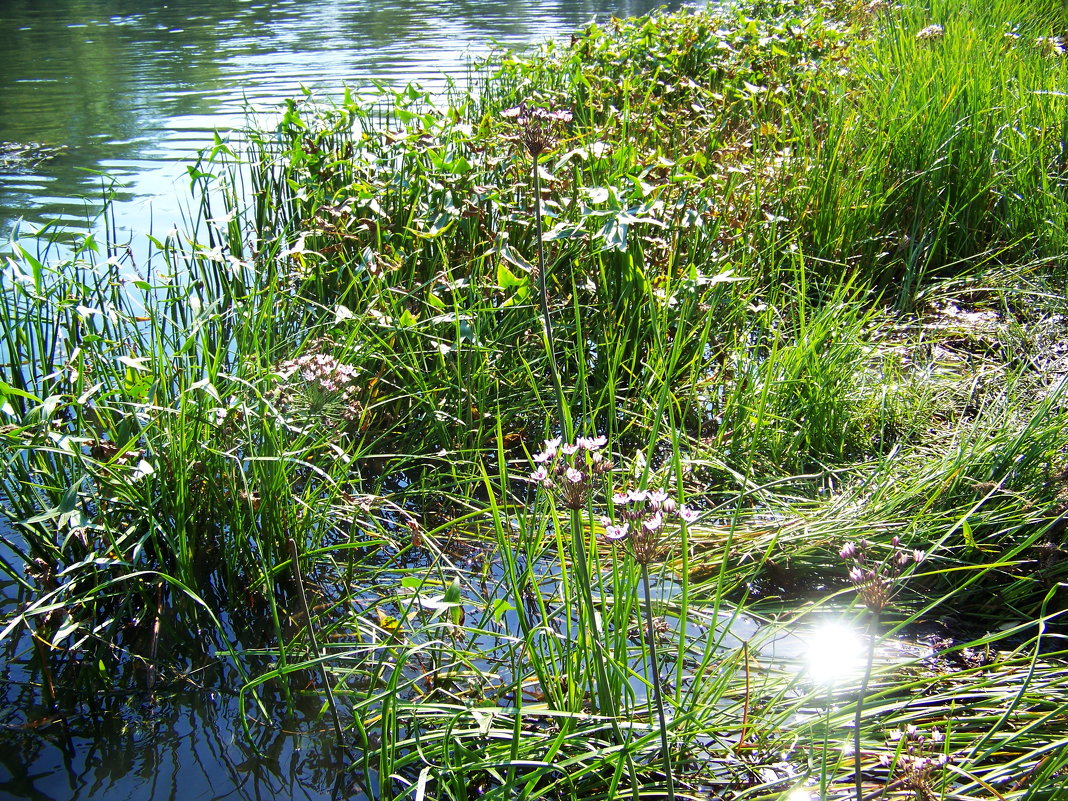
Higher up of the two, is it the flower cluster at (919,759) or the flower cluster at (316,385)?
the flower cluster at (316,385)

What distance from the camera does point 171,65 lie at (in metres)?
10.6

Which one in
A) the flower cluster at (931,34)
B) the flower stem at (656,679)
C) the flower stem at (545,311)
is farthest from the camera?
the flower cluster at (931,34)

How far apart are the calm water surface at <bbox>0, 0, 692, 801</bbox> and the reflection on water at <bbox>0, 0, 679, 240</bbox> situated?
0.03 m

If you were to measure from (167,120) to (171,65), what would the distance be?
3215 mm

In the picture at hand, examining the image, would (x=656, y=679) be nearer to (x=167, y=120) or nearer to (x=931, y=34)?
(x=931, y=34)

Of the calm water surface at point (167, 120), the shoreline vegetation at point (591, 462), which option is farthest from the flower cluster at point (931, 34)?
the calm water surface at point (167, 120)

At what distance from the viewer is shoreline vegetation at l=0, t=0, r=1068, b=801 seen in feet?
5.93

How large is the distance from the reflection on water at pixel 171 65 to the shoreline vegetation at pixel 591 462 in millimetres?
Answer: 1449

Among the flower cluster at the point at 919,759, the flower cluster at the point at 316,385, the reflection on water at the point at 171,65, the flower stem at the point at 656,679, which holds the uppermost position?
the reflection on water at the point at 171,65

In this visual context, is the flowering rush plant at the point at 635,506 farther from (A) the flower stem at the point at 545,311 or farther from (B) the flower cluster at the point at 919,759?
(B) the flower cluster at the point at 919,759

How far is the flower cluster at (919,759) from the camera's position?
4.74 ft

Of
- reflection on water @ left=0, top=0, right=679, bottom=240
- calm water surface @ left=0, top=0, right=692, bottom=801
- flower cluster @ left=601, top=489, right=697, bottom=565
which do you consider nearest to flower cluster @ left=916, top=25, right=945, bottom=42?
calm water surface @ left=0, top=0, right=692, bottom=801

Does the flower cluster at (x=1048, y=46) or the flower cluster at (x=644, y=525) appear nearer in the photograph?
the flower cluster at (x=644, y=525)

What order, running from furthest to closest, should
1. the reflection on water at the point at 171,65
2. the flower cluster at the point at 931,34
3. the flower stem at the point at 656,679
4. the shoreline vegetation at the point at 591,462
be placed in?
the reflection on water at the point at 171,65
the flower cluster at the point at 931,34
the shoreline vegetation at the point at 591,462
the flower stem at the point at 656,679
